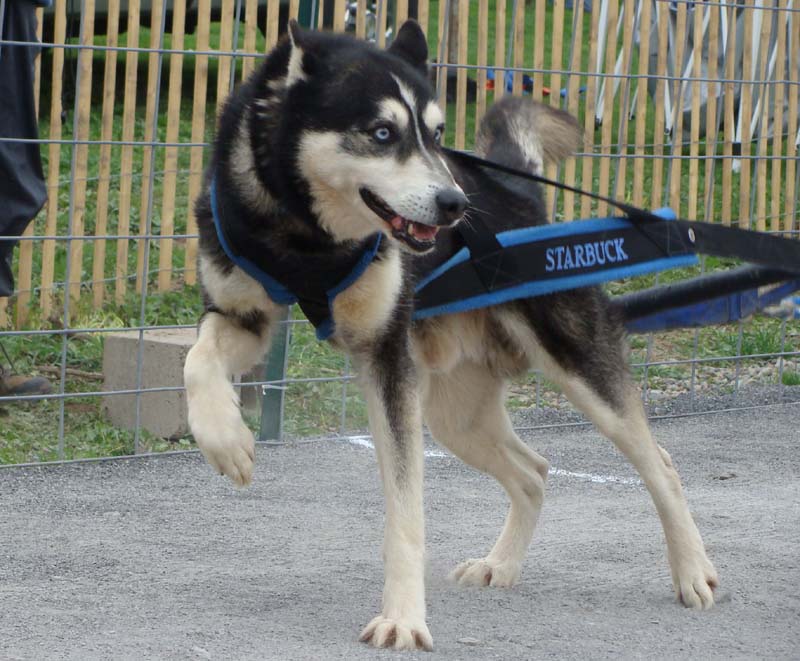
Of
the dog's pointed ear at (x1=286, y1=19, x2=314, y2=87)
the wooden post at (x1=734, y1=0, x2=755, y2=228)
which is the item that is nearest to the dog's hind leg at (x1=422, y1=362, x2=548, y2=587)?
the dog's pointed ear at (x1=286, y1=19, x2=314, y2=87)

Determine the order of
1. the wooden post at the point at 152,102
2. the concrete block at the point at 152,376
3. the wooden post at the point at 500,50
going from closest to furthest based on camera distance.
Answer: the wooden post at the point at 152,102, the concrete block at the point at 152,376, the wooden post at the point at 500,50

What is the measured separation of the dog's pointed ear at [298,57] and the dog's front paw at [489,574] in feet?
4.79

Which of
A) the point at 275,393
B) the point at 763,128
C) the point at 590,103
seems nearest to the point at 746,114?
the point at 763,128

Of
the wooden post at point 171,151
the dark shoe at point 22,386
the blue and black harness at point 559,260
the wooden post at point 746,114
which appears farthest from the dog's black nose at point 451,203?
the wooden post at point 746,114

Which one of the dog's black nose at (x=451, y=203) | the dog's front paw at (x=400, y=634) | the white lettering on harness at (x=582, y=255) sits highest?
the dog's black nose at (x=451, y=203)

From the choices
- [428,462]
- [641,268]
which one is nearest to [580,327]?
[641,268]

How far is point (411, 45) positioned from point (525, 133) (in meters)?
0.70

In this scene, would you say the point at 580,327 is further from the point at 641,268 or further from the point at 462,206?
the point at 462,206

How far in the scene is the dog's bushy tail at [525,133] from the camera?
4.02 m

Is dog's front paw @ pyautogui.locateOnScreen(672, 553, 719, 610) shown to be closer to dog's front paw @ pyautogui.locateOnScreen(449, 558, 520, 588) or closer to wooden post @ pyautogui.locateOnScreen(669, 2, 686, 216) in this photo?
dog's front paw @ pyautogui.locateOnScreen(449, 558, 520, 588)

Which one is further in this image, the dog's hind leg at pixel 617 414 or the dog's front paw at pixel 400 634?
the dog's hind leg at pixel 617 414

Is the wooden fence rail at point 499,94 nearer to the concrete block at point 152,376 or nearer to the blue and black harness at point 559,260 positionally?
the concrete block at point 152,376

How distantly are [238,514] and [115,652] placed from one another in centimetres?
151

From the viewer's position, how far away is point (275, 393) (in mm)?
5500
